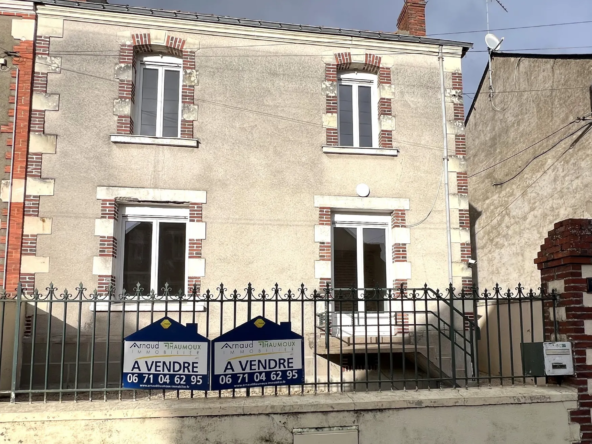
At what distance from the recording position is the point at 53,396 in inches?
267

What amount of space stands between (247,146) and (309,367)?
153 inches

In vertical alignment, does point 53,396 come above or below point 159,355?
below

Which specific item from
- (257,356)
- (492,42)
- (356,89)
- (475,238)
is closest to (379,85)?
(356,89)

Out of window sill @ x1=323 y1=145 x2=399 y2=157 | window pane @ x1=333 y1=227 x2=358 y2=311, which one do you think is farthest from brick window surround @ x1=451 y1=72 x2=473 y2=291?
window pane @ x1=333 y1=227 x2=358 y2=311

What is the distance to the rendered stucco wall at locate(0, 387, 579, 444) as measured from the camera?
4.66 meters

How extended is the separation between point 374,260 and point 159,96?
15.8 feet

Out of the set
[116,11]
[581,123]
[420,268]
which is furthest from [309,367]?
[581,123]

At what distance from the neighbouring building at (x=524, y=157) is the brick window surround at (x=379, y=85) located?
427 cm

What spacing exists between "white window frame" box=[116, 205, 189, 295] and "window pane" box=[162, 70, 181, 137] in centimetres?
137

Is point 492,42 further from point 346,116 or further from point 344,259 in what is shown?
point 344,259

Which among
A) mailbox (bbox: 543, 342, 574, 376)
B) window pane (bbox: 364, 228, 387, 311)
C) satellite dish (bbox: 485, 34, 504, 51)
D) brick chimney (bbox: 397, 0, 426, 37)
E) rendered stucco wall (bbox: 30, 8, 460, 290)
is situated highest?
satellite dish (bbox: 485, 34, 504, 51)

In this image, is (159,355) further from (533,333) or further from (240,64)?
(240,64)

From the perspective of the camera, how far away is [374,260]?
9.84 metres

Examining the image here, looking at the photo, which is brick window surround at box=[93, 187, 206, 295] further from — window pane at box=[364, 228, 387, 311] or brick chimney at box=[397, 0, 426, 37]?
brick chimney at box=[397, 0, 426, 37]
